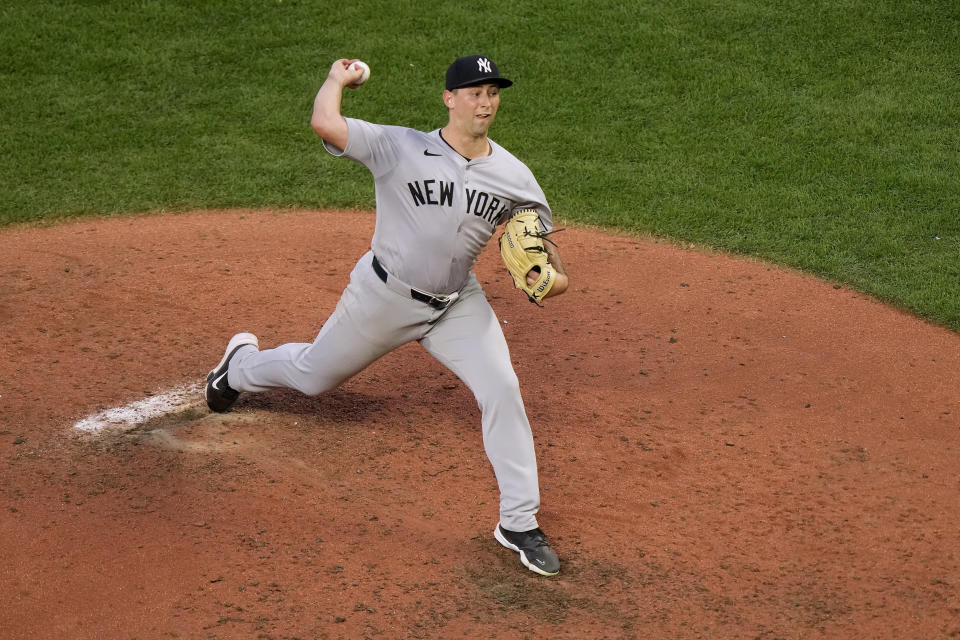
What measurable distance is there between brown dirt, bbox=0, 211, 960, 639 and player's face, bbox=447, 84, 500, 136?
170cm

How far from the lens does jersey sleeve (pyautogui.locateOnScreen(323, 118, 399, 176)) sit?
4664 mm

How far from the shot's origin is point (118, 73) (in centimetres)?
1112

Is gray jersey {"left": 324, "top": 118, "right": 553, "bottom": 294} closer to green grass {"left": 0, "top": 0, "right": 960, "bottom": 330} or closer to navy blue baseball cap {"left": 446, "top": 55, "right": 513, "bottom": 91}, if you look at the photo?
navy blue baseball cap {"left": 446, "top": 55, "right": 513, "bottom": 91}

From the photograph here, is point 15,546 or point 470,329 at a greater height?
point 470,329

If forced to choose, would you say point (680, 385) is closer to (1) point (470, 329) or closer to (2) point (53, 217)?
(1) point (470, 329)

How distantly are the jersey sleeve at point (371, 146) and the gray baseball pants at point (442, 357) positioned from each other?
18.8 inches

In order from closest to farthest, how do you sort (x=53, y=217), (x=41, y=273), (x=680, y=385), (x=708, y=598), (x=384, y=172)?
(x=708, y=598), (x=384, y=172), (x=680, y=385), (x=41, y=273), (x=53, y=217)

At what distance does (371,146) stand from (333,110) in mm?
235

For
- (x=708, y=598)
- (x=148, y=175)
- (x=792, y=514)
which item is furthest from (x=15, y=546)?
(x=148, y=175)

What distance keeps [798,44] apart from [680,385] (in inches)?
266

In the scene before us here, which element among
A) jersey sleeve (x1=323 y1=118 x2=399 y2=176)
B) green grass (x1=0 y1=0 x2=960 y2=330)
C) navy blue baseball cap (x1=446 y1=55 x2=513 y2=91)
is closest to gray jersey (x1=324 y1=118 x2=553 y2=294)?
jersey sleeve (x1=323 y1=118 x2=399 y2=176)

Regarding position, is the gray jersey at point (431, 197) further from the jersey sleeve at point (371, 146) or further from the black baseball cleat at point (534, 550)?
the black baseball cleat at point (534, 550)

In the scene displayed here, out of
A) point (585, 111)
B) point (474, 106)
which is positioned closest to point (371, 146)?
point (474, 106)

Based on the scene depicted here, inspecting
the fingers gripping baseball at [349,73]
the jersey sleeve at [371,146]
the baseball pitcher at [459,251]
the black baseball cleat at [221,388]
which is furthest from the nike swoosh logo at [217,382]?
the fingers gripping baseball at [349,73]
